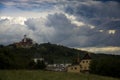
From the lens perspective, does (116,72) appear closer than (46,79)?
No

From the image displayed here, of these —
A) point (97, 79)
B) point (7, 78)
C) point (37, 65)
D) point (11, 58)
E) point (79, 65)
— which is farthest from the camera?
point (79, 65)

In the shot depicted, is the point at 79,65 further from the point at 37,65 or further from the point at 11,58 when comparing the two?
the point at 11,58

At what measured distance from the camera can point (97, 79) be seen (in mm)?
29938

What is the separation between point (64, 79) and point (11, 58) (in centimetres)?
3110

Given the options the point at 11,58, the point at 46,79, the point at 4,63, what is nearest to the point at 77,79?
the point at 46,79

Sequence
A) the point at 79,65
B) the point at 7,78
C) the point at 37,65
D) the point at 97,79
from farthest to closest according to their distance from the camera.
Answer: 1. the point at 79,65
2. the point at 37,65
3. the point at 97,79
4. the point at 7,78

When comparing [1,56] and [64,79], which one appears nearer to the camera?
[64,79]

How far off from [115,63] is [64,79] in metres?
36.5

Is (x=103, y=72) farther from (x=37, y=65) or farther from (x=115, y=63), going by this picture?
(x=37, y=65)

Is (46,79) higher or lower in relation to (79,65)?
higher

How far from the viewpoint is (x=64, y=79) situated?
1081 inches

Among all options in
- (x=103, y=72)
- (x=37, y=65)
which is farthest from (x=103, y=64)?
(x=37, y=65)

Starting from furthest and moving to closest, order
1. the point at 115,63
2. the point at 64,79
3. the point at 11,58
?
the point at 115,63
the point at 11,58
the point at 64,79

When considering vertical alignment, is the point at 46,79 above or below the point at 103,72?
above
